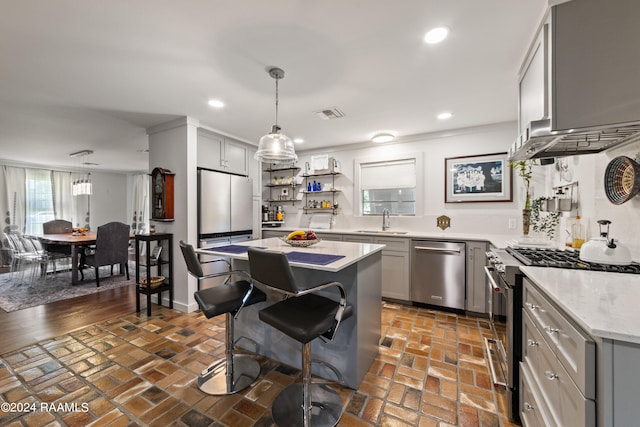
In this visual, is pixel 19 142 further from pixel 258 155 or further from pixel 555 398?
pixel 555 398

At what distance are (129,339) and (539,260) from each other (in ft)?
11.7

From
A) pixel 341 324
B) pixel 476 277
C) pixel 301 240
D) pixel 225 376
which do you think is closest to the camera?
pixel 341 324

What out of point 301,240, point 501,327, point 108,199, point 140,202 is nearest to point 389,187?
point 301,240

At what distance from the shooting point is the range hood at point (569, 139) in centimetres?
139

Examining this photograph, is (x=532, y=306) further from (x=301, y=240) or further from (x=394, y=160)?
(x=394, y=160)

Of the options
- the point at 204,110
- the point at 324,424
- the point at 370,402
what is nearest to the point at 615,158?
the point at 370,402

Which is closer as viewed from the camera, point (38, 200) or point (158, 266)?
point (158, 266)

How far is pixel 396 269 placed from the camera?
11.6 ft

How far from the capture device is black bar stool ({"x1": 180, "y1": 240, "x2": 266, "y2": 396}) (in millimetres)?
1761

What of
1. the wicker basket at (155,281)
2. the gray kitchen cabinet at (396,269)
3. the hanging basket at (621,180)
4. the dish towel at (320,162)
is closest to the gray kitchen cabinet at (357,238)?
the gray kitchen cabinet at (396,269)

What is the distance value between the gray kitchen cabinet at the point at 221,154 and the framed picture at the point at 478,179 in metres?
3.20

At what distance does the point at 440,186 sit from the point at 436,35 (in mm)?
2484

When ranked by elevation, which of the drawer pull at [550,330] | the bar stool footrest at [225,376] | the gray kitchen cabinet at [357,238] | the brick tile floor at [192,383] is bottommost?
the brick tile floor at [192,383]

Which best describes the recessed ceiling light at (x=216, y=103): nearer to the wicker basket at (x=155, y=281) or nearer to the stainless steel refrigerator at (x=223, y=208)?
the stainless steel refrigerator at (x=223, y=208)
